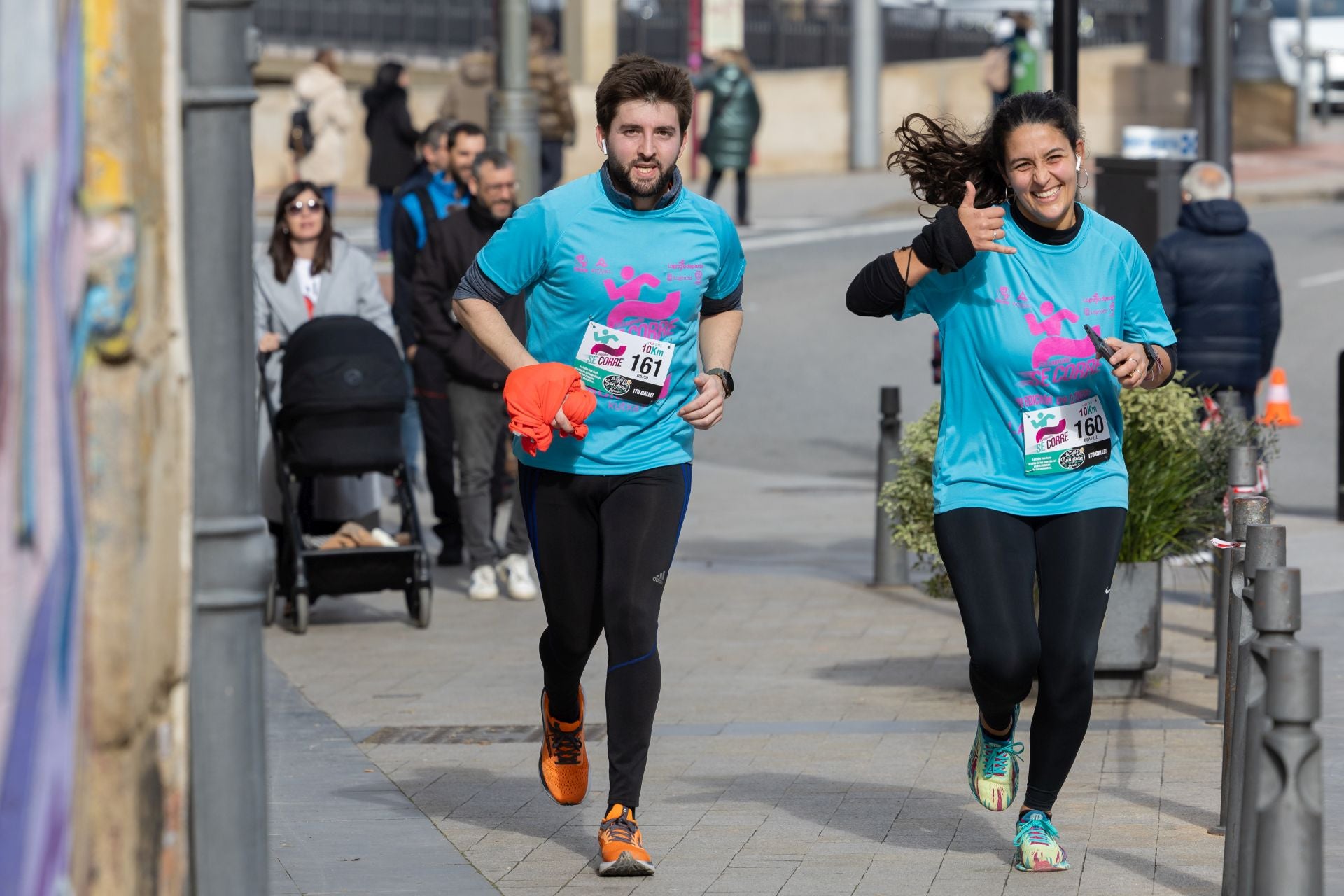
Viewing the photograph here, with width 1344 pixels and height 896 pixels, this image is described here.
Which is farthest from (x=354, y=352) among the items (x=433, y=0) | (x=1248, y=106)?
(x=433, y=0)

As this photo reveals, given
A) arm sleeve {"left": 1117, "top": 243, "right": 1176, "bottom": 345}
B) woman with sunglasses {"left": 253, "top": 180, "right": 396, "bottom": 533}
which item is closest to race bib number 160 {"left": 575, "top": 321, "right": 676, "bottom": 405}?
arm sleeve {"left": 1117, "top": 243, "right": 1176, "bottom": 345}

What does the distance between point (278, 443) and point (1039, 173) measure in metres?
4.60

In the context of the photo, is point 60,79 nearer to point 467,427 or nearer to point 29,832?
point 29,832

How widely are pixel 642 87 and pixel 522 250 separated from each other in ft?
1.57

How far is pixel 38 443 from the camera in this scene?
291 cm

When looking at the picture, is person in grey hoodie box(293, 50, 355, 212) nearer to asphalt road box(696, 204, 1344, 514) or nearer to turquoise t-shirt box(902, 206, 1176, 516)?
asphalt road box(696, 204, 1344, 514)

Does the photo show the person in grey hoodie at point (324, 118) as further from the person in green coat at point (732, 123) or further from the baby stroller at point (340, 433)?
the baby stroller at point (340, 433)

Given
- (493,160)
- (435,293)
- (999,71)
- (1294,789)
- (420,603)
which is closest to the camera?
(1294,789)

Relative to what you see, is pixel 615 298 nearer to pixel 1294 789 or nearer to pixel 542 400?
pixel 542 400

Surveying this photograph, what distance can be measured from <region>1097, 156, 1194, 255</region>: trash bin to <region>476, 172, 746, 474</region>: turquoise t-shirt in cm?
593

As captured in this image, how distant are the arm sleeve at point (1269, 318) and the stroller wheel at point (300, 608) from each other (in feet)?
14.7

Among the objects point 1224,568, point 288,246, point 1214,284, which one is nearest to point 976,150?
point 1224,568

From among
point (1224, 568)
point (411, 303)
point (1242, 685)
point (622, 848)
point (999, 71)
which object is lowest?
point (622, 848)

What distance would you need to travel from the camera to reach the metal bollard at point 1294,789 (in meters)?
3.98
